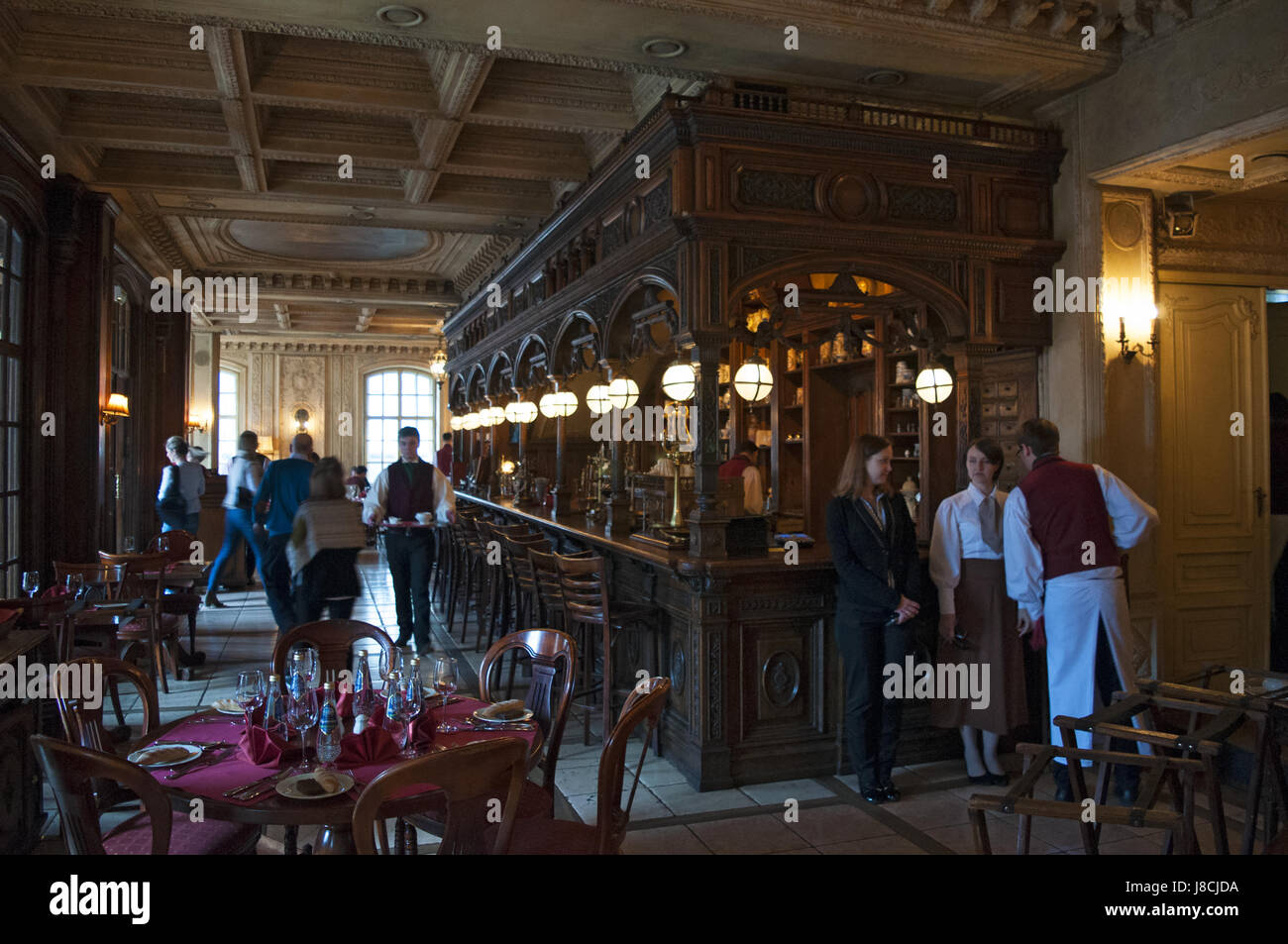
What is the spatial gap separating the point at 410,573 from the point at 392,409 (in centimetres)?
1529

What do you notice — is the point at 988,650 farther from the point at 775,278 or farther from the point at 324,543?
the point at 324,543

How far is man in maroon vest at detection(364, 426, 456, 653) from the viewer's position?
24.0 feet

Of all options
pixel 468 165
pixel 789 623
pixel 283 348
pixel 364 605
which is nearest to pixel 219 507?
pixel 364 605

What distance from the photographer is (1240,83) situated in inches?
188

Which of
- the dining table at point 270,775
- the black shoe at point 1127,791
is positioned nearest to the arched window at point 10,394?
the dining table at point 270,775

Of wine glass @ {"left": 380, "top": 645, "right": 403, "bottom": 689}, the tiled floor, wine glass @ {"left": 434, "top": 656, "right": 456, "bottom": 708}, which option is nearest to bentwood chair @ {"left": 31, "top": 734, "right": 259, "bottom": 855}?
wine glass @ {"left": 380, "top": 645, "right": 403, "bottom": 689}

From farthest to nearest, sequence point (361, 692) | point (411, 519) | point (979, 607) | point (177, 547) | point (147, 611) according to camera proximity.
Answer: point (177, 547)
point (411, 519)
point (147, 611)
point (979, 607)
point (361, 692)

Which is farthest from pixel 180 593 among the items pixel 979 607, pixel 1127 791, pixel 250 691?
pixel 1127 791

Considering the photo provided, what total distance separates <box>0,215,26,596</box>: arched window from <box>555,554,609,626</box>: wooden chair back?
151 inches

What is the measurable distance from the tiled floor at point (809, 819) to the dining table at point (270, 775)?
3.24ft

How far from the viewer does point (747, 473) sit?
823 centimetres

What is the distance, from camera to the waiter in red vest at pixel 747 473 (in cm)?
788

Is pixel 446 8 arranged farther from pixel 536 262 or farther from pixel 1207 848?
pixel 1207 848

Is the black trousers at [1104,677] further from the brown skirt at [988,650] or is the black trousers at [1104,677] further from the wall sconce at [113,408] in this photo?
the wall sconce at [113,408]
